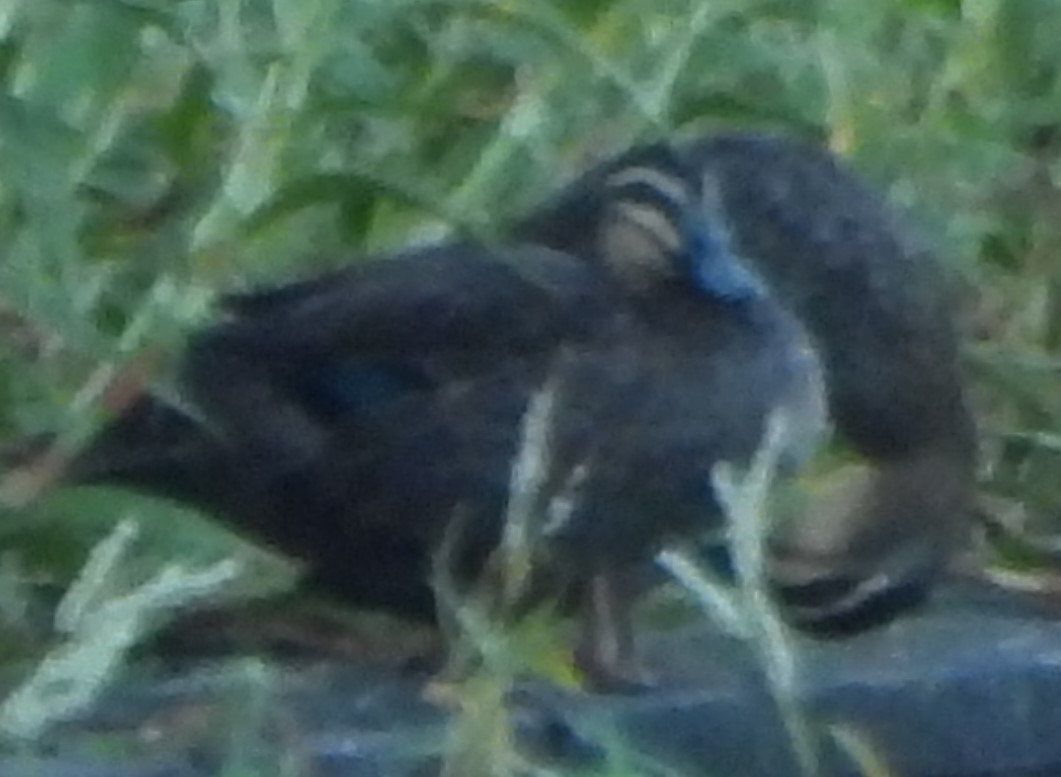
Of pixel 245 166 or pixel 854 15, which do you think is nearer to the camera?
pixel 245 166

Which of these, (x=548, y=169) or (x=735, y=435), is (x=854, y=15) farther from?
(x=735, y=435)

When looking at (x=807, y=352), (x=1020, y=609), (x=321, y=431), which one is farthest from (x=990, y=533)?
(x=321, y=431)

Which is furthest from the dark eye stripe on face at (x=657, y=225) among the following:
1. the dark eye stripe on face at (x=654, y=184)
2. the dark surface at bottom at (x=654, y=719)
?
the dark surface at bottom at (x=654, y=719)

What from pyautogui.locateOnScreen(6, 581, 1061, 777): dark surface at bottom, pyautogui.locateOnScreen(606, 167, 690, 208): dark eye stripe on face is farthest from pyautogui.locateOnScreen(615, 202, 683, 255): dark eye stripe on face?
pyautogui.locateOnScreen(6, 581, 1061, 777): dark surface at bottom

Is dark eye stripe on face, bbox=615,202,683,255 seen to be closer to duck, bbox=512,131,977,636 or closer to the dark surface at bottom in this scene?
duck, bbox=512,131,977,636

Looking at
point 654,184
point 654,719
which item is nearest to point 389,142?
point 654,184

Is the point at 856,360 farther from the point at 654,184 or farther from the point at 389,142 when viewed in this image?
the point at 389,142

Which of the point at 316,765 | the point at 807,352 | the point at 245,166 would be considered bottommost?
the point at 316,765
